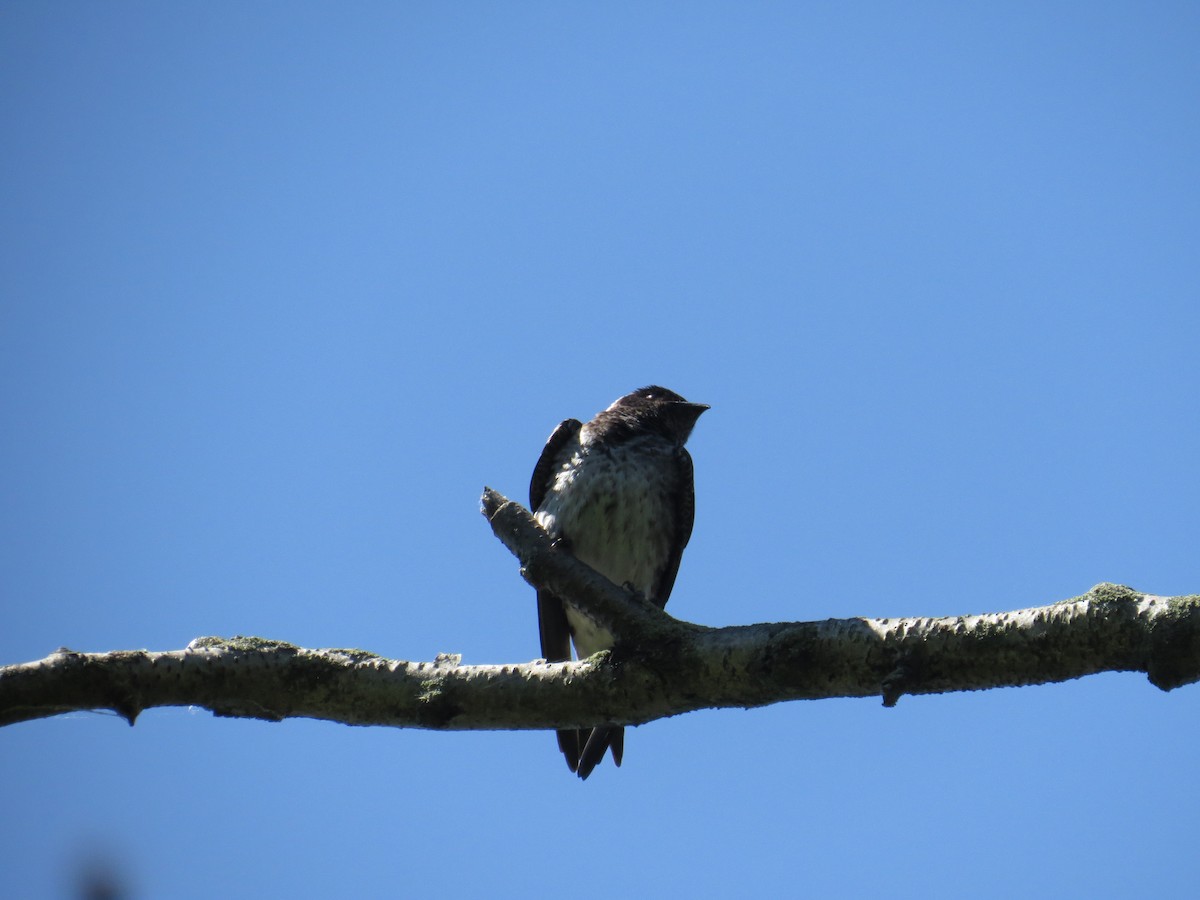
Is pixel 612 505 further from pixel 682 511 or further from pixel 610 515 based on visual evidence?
pixel 682 511

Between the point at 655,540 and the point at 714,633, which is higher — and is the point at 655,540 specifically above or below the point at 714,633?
above

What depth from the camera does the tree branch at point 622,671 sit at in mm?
3631

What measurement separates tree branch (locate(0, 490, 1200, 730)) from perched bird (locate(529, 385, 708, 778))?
3552 mm

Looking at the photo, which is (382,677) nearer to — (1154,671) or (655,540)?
(1154,671)

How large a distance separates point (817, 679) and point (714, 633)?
→ 523mm

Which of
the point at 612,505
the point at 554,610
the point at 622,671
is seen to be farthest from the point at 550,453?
the point at 622,671

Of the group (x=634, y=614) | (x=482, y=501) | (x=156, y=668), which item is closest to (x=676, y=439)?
(x=482, y=501)

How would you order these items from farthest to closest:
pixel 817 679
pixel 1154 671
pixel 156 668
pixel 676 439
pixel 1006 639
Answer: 1. pixel 676 439
2. pixel 156 668
3. pixel 817 679
4. pixel 1006 639
5. pixel 1154 671

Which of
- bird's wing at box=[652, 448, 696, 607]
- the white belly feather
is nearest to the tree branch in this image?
the white belly feather

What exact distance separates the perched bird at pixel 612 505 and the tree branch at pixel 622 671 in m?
3.55

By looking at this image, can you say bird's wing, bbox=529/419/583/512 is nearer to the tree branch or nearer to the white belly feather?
the white belly feather

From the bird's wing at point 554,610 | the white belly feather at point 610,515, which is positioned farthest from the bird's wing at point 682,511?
the bird's wing at point 554,610

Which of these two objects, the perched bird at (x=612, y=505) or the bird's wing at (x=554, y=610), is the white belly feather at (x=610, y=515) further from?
the bird's wing at (x=554, y=610)

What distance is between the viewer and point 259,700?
4500 mm
